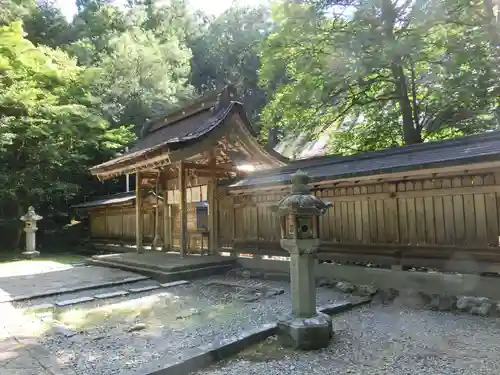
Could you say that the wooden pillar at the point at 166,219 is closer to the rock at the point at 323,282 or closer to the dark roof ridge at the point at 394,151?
the dark roof ridge at the point at 394,151

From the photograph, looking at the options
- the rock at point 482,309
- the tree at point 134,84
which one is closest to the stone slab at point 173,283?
the rock at point 482,309

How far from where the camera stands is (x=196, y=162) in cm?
1120

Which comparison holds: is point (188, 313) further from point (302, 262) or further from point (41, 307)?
point (41, 307)

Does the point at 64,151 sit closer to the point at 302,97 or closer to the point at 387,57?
the point at 302,97

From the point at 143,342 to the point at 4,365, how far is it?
1.51 m

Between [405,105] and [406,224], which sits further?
[405,105]

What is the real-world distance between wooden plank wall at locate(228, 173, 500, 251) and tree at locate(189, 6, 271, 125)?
25073 mm

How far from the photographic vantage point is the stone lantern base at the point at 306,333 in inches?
181

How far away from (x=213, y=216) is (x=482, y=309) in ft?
23.3

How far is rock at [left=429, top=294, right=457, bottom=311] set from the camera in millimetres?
6375

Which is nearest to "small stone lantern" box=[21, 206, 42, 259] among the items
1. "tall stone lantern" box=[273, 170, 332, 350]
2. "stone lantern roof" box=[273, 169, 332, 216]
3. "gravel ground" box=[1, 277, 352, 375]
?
"gravel ground" box=[1, 277, 352, 375]

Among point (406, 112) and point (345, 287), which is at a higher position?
point (406, 112)

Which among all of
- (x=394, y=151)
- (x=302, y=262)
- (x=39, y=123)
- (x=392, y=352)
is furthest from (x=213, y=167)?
(x=39, y=123)

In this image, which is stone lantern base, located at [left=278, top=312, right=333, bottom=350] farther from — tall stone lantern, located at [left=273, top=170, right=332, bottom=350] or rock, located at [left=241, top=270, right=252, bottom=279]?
rock, located at [left=241, top=270, right=252, bottom=279]
